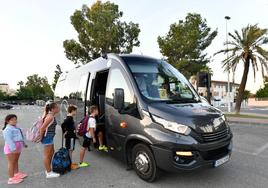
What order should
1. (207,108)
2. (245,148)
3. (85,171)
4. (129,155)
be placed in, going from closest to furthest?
1. (207,108)
2. (129,155)
3. (85,171)
4. (245,148)

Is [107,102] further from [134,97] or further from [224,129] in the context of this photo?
[224,129]

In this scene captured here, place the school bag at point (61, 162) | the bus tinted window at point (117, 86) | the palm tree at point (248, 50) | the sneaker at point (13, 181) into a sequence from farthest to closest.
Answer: the palm tree at point (248, 50) → the school bag at point (61, 162) → the bus tinted window at point (117, 86) → the sneaker at point (13, 181)

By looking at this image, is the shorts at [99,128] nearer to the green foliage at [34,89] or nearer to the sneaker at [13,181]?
the sneaker at [13,181]

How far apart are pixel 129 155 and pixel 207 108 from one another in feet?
5.86

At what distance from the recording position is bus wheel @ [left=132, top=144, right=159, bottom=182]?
15.1ft

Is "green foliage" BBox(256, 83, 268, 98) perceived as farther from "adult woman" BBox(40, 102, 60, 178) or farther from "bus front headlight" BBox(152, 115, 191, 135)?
"adult woman" BBox(40, 102, 60, 178)

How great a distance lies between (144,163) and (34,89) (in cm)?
11589

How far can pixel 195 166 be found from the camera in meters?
4.30

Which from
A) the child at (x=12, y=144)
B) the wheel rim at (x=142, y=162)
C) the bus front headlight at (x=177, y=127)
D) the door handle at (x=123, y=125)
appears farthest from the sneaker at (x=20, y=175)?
the bus front headlight at (x=177, y=127)

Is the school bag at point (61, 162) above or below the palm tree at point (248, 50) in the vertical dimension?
below

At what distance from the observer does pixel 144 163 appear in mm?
4754

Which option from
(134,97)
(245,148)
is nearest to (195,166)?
(134,97)

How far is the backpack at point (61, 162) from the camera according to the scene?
5.46 m

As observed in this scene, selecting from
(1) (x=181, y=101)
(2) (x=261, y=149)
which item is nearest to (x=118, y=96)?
(1) (x=181, y=101)
